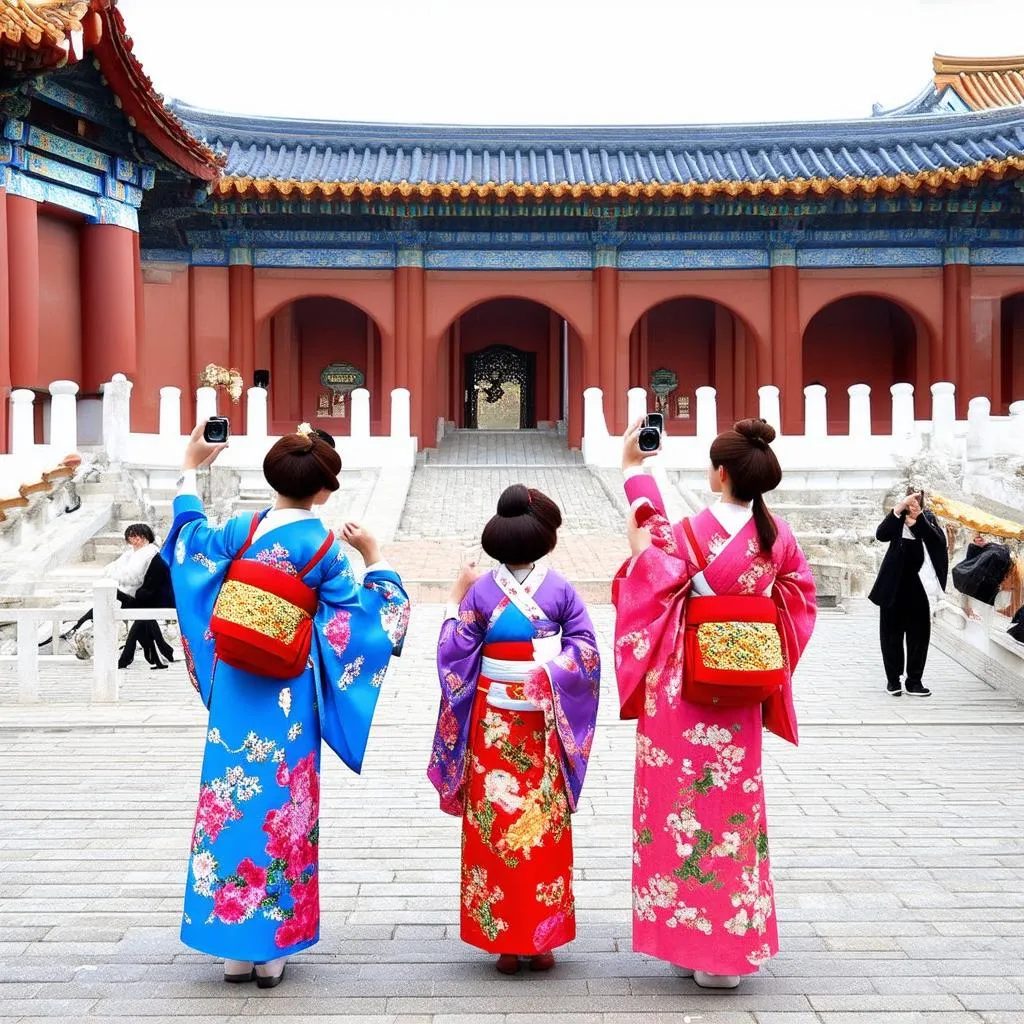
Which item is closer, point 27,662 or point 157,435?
point 27,662

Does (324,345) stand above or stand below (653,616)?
above

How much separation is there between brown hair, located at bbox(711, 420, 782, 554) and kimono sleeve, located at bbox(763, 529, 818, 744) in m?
0.12

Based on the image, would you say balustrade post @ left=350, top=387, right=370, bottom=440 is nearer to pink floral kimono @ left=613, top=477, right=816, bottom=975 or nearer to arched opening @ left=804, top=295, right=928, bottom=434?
arched opening @ left=804, top=295, right=928, bottom=434

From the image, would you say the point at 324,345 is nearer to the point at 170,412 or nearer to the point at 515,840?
the point at 170,412

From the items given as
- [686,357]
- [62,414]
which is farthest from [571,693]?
[686,357]

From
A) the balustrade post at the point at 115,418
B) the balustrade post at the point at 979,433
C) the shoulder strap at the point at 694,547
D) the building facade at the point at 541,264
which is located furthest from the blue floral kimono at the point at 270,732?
the balustrade post at the point at 979,433

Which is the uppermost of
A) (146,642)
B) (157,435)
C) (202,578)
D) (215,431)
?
(157,435)

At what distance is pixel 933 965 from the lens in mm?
3330

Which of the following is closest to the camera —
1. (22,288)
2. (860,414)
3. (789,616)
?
(789,616)

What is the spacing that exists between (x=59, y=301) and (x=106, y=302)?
53cm

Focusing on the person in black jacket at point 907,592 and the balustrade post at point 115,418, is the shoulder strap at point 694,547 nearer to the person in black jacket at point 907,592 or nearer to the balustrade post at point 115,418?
the person in black jacket at point 907,592

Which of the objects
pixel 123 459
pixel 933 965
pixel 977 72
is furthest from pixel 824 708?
pixel 977 72

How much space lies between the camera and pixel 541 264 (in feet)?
61.1

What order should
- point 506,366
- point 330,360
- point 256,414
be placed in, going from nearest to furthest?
point 256,414 < point 330,360 < point 506,366
